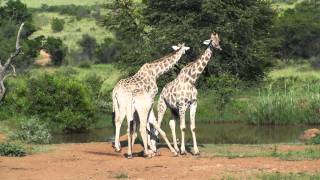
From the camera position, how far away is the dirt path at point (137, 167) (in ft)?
42.0

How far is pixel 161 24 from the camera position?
37594 mm

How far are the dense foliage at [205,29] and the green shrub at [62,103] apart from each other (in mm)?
7728

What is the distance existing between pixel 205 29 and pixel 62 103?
1037 cm

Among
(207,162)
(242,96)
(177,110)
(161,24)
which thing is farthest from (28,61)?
(207,162)

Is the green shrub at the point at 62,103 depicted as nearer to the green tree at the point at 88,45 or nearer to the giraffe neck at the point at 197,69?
the giraffe neck at the point at 197,69

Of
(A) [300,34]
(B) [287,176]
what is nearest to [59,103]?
(B) [287,176]

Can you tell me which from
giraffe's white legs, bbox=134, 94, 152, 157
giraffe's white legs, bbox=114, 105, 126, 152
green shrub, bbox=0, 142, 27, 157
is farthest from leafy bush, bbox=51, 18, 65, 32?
giraffe's white legs, bbox=134, 94, 152, 157

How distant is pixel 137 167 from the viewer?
13977 mm

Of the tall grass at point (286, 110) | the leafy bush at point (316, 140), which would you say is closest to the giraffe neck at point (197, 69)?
the leafy bush at point (316, 140)

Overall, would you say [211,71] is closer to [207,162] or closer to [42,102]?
[42,102]

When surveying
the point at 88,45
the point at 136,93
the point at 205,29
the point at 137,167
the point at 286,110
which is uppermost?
the point at 205,29

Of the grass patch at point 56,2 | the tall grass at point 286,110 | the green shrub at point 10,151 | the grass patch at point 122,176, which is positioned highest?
the grass patch at point 56,2

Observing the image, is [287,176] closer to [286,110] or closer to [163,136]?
[163,136]

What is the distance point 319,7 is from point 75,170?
5165cm
